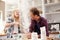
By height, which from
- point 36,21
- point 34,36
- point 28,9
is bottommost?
point 34,36

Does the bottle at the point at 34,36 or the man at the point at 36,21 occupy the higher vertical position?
the man at the point at 36,21

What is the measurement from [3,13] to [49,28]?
0.57 meters

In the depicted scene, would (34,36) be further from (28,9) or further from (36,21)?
(28,9)

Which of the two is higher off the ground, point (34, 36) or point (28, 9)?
point (28, 9)

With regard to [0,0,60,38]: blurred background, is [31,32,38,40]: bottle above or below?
below

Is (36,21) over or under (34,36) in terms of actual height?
over

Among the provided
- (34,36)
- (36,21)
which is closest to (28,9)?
(36,21)

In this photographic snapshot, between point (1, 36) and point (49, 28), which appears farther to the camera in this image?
point (1, 36)

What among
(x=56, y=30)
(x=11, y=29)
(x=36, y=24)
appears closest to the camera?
(x=56, y=30)

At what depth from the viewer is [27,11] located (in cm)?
152

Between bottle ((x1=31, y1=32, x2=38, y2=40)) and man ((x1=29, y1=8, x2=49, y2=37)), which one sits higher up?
man ((x1=29, y1=8, x2=49, y2=37))

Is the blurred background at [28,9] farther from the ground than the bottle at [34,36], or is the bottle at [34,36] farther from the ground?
the blurred background at [28,9]

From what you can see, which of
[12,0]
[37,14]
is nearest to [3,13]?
[12,0]

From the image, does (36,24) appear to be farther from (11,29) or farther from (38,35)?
(11,29)
